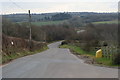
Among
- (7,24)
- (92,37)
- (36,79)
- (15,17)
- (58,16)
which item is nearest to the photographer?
(36,79)

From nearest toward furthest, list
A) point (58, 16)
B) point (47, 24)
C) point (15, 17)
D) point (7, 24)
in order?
point (7, 24) → point (15, 17) → point (47, 24) → point (58, 16)

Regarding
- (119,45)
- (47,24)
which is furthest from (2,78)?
(47,24)

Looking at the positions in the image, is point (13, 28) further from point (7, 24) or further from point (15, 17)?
point (15, 17)

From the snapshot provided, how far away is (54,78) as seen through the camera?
46.2 feet

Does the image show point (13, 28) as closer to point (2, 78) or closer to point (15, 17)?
point (15, 17)

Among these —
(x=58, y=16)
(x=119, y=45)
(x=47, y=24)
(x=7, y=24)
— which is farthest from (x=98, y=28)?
(x=58, y=16)

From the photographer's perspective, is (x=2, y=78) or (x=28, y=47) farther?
(x=28, y=47)

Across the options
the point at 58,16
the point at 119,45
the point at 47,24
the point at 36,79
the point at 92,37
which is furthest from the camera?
the point at 58,16

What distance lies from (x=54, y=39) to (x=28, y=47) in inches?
3419

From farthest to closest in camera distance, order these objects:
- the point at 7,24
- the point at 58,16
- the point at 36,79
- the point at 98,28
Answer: the point at 58,16
the point at 7,24
the point at 98,28
the point at 36,79

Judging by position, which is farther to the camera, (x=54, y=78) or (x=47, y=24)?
(x=47, y=24)

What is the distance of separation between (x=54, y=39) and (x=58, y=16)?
1683 cm

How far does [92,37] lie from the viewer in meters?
44.8

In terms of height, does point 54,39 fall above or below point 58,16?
below
